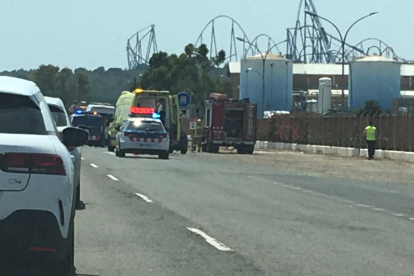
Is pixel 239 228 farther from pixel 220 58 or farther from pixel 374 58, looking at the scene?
pixel 374 58

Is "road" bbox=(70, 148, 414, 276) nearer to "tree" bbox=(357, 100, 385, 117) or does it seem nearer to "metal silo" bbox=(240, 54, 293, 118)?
"tree" bbox=(357, 100, 385, 117)

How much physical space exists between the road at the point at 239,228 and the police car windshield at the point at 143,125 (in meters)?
13.0

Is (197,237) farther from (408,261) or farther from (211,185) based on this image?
(211,185)

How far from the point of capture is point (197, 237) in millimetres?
12398

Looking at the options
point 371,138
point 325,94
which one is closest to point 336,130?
point 371,138

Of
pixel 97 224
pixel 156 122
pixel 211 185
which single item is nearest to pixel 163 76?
pixel 156 122

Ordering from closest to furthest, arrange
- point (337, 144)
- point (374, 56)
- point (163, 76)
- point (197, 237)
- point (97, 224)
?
point (197, 237) < point (97, 224) < point (337, 144) < point (163, 76) < point (374, 56)

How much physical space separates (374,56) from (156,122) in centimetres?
9222

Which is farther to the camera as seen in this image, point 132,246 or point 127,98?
point 127,98

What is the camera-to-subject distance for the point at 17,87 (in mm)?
7754

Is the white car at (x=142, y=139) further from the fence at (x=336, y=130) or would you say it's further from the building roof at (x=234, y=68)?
the building roof at (x=234, y=68)

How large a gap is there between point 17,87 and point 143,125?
99.8 feet

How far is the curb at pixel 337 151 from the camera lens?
146ft

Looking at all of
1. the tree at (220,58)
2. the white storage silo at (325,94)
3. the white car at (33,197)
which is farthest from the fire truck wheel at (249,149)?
the tree at (220,58)
